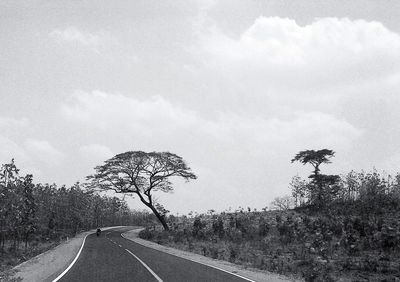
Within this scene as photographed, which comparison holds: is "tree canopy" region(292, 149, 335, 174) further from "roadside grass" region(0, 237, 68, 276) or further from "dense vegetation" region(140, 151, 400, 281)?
"roadside grass" region(0, 237, 68, 276)

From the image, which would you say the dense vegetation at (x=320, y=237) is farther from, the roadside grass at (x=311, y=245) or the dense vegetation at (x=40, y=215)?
the dense vegetation at (x=40, y=215)

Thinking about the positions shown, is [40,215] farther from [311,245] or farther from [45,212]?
[311,245]

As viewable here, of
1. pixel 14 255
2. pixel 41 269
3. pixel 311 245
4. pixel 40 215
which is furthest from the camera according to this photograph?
pixel 40 215

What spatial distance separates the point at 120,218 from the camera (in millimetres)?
100875

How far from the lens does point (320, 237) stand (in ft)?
80.8

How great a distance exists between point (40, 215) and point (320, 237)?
131ft

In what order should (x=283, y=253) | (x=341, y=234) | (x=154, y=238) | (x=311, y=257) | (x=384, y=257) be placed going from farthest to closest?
(x=154, y=238)
(x=341, y=234)
(x=283, y=253)
(x=311, y=257)
(x=384, y=257)

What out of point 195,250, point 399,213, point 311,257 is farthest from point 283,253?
point 399,213

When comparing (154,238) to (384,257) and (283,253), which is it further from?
(384,257)

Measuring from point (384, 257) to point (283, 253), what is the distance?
6.06 metres

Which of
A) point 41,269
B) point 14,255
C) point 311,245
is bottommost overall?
point 14,255

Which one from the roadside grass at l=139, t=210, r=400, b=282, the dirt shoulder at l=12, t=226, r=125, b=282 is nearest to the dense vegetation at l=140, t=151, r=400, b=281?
the roadside grass at l=139, t=210, r=400, b=282

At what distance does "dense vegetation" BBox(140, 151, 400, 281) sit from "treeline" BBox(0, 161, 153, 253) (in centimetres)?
1364

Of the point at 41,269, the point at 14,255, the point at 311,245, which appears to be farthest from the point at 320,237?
the point at 14,255
